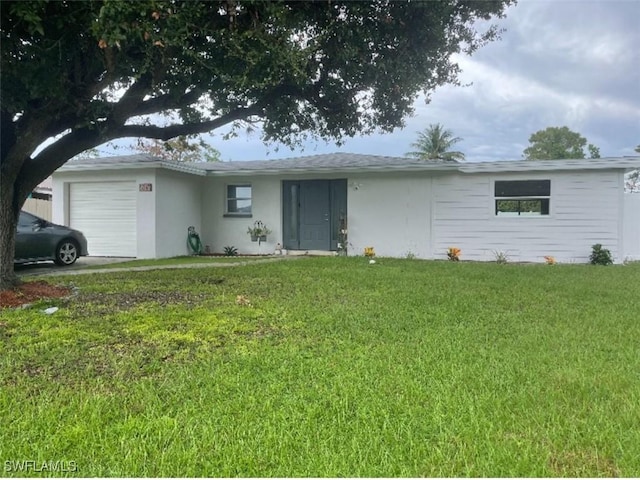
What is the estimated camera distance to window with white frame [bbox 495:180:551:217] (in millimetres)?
12023

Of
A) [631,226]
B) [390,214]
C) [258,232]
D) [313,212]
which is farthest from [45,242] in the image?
[631,226]

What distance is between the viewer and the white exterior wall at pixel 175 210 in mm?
12555

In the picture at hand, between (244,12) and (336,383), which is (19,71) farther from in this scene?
(336,383)

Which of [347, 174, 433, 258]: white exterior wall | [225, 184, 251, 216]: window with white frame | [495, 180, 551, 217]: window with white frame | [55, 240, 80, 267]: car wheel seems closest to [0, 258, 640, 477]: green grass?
[55, 240, 80, 267]: car wheel

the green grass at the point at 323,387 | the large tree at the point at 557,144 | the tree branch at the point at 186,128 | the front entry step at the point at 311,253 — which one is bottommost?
the green grass at the point at 323,387

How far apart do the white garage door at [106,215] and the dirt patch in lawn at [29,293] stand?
6233mm

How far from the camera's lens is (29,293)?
624 cm

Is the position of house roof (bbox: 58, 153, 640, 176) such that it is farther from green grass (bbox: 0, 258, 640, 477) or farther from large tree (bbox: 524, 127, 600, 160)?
large tree (bbox: 524, 127, 600, 160)

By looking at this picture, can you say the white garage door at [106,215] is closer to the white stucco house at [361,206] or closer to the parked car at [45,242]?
the white stucco house at [361,206]

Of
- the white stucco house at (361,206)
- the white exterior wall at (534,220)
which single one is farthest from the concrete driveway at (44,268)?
the white exterior wall at (534,220)

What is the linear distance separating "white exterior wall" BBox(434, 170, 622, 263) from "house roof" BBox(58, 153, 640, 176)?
36 cm

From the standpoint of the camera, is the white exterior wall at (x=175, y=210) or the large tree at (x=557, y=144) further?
the large tree at (x=557, y=144)

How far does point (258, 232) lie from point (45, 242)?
5567mm

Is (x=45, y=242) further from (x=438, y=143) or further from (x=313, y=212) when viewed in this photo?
(x=438, y=143)
